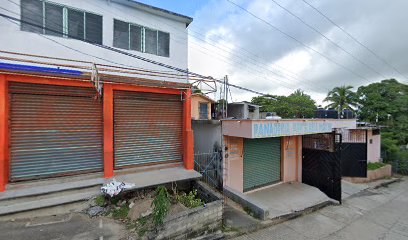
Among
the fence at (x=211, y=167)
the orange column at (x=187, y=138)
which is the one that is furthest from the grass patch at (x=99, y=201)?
the fence at (x=211, y=167)

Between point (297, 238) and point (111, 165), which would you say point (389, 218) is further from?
point (111, 165)

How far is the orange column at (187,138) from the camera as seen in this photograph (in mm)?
7953

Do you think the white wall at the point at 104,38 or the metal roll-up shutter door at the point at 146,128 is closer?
the metal roll-up shutter door at the point at 146,128

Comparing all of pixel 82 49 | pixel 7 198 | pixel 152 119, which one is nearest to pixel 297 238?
pixel 152 119

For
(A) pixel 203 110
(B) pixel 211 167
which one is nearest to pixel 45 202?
(B) pixel 211 167

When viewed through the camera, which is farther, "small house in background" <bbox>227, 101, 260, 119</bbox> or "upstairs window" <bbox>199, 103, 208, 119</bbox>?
"upstairs window" <bbox>199, 103, 208, 119</bbox>

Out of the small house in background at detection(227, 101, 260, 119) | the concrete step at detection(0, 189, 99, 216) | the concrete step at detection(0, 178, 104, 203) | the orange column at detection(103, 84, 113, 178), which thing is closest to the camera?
the concrete step at detection(0, 189, 99, 216)

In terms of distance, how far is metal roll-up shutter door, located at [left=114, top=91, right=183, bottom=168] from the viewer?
717cm

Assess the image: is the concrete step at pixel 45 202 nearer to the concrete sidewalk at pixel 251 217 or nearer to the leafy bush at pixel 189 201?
the leafy bush at pixel 189 201

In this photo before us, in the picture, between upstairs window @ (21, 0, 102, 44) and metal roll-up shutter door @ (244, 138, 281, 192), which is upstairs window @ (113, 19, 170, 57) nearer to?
upstairs window @ (21, 0, 102, 44)

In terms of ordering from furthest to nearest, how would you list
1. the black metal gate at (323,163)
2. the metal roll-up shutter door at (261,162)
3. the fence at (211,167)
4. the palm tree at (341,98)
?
1. the palm tree at (341,98)
2. the black metal gate at (323,163)
3. the metal roll-up shutter door at (261,162)
4. the fence at (211,167)

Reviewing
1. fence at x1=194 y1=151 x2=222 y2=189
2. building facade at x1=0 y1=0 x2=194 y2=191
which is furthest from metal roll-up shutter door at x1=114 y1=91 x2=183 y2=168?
fence at x1=194 y1=151 x2=222 y2=189

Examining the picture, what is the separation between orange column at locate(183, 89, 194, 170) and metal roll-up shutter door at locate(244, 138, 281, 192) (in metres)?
2.84

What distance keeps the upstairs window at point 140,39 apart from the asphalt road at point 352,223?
9.11 meters
